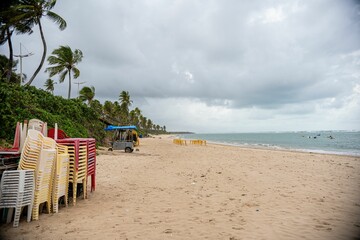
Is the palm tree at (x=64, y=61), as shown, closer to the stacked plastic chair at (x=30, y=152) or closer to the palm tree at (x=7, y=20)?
the palm tree at (x=7, y=20)

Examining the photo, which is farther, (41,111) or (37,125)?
(41,111)

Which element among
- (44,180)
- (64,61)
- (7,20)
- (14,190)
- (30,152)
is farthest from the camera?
(64,61)

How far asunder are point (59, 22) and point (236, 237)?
21943 millimetres

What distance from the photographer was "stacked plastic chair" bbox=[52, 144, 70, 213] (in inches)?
170

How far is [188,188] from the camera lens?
6.86 metres

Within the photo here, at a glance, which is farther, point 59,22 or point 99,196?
point 59,22

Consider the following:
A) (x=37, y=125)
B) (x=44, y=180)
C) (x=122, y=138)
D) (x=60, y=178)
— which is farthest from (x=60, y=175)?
(x=122, y=138)

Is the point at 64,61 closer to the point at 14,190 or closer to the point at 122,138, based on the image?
the point at 122,138

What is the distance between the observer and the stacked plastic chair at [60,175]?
4309mm

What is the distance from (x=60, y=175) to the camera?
173 inches

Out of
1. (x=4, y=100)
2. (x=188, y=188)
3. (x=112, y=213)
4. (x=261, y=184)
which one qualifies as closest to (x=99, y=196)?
(x=112, y=213)

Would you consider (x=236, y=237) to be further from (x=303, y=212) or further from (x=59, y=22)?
(x=59, y=22)

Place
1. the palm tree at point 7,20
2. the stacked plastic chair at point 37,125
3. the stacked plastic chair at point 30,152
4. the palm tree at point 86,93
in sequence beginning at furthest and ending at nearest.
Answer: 1. the palm tree at point 86,93
2. the stacked plastic chair at point 37,125
3. the stacked plastic chair at point 30,152
4. the palm tree at point 7,20

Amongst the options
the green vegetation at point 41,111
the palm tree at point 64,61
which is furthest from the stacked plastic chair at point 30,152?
the palm tree at point 64,61
